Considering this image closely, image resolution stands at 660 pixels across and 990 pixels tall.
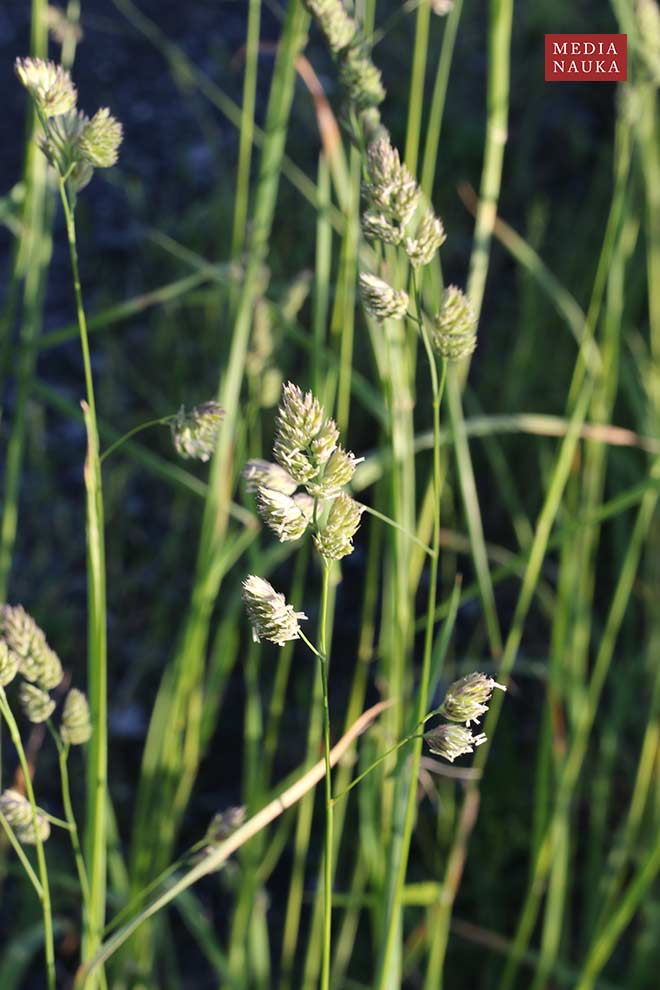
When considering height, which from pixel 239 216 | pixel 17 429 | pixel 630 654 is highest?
pixel 239 216

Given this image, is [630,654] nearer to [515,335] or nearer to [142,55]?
[515,335]

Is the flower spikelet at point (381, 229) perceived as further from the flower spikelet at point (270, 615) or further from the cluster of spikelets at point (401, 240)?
the flower spikelet at point (270, 615)

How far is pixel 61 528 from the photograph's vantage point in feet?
6.81

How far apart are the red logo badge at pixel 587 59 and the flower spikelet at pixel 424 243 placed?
0.64 m

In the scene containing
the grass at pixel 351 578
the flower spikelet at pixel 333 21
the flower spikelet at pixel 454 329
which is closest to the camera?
the flower spikelet at pixel 454 329

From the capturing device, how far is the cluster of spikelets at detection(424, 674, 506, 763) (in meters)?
0.50

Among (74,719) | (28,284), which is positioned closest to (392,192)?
(74,719)

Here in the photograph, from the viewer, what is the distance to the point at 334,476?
18.5 inches

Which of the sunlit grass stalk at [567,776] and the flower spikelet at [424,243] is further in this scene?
the sunlit grass stalk at [567,776]

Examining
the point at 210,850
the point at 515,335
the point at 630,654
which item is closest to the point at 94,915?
the point at 210,850

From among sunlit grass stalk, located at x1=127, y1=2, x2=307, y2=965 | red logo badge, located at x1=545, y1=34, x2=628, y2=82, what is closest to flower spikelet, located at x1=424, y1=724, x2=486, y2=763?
sunlit grass stalk, located at x1=127, y1=2, x2=307, y2=965

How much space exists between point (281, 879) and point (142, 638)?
1.78ft

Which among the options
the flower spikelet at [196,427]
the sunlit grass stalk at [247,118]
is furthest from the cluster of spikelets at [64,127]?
the sunlit grass stalk at [247,118]

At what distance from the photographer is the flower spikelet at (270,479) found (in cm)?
52
